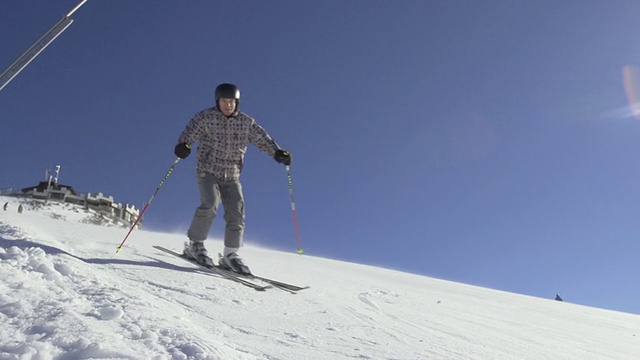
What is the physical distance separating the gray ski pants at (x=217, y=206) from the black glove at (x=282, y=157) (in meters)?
0.55

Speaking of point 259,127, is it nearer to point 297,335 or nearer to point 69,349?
point 297,335

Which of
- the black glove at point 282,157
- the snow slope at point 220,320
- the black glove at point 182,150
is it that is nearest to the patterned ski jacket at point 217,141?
the black glove at point 182,150

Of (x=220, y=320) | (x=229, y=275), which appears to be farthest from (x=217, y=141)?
(x=220, y=320)

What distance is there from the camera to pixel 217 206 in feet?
15.8

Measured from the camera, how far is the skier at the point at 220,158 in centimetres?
474

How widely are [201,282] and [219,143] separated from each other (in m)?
2.12

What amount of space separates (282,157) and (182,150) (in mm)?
1111

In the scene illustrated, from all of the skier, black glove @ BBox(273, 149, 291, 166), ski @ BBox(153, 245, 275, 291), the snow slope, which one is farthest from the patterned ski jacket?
the snow slope

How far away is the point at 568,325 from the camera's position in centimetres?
387

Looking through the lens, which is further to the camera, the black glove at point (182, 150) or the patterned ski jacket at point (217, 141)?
the patterned ski jacket at point (217, 141)

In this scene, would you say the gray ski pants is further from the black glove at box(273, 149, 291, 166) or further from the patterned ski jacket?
the black glove at box(273, 149, 291, 166)

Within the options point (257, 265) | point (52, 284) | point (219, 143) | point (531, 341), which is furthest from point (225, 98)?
point (531, 341)

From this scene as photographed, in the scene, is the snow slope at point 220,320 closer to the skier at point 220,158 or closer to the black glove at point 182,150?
the skier at point 220,158

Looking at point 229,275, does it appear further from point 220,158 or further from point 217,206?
point 220,158
